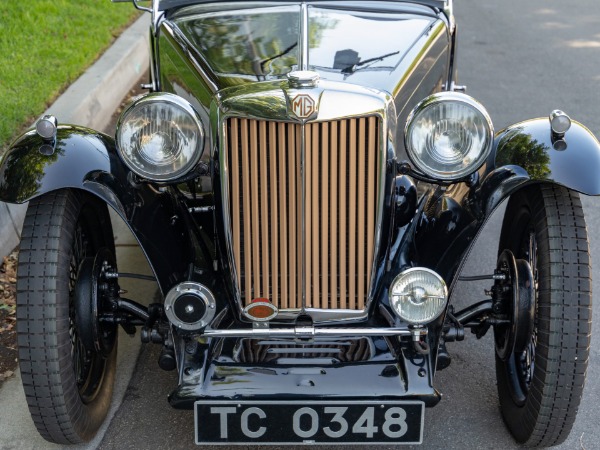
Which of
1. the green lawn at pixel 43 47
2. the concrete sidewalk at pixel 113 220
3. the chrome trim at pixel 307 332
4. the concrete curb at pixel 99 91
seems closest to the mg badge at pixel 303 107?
the chrome trim at pixel 307 332

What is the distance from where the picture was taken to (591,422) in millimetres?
3137

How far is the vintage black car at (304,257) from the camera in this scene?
8.46 feet

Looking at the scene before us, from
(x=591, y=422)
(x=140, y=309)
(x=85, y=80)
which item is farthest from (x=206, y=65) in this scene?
(x=85, y=80)

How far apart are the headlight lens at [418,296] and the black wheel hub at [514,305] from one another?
0.32 meters

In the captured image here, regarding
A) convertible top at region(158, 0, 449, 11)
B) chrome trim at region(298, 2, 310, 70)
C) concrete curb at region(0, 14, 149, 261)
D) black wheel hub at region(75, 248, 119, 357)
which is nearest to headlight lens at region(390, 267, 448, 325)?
chrome trim at region(298, 2, 310, 70)

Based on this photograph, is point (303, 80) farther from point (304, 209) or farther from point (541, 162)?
point (541, 162)

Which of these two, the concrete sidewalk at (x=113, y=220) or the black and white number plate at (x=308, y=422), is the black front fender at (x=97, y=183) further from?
the concrete sidewalk at (x=113, y=220)

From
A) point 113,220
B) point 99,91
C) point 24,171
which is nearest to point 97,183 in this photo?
point 24,171

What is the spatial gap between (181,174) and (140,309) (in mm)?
539

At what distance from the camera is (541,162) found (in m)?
2.75

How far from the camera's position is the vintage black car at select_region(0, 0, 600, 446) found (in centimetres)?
258

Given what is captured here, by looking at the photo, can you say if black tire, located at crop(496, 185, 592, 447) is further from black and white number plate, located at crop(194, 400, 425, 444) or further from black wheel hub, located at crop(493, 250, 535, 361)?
black and white number plate, located at crop(194, 400, 425, 444)

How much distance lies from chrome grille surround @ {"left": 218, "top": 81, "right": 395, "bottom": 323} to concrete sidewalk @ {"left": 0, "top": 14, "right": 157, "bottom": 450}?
3.10 ft

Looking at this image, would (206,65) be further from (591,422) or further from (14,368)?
(591,422)
